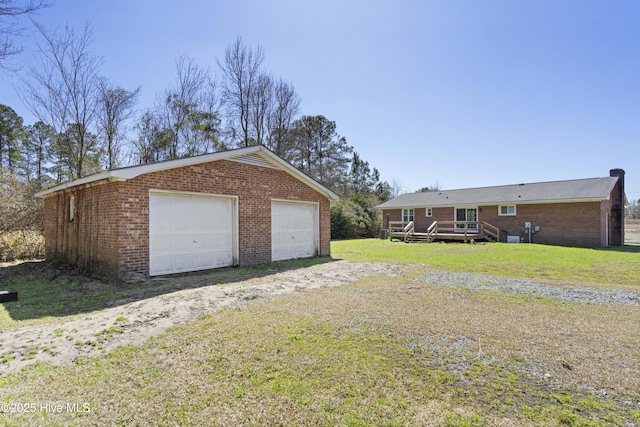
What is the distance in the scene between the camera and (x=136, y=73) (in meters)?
16.5

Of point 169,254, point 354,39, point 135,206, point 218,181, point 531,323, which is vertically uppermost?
point 354,39

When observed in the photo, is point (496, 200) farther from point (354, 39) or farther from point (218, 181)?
point (218, 181)

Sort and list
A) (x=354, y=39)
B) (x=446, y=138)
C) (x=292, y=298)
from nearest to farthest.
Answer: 1. (x=292, y=298)
2. (x=354, y=39)
3. (x=446, y=138)

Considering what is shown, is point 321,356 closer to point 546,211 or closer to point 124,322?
point 124,322

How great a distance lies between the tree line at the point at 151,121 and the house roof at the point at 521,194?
516 cm

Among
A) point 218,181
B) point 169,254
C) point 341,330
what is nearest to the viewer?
point 341,330

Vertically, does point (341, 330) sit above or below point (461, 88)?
below

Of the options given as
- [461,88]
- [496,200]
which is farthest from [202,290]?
[496,200]

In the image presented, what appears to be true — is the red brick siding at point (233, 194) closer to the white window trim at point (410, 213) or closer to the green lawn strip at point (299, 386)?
the green lawn strip at point (299, 386)

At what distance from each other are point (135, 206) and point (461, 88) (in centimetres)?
1363

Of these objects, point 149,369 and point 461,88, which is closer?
point 149,369

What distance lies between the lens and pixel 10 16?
22.9 feet

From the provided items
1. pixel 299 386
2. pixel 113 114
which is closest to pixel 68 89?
pixel 113 114

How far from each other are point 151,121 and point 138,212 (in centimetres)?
1579
